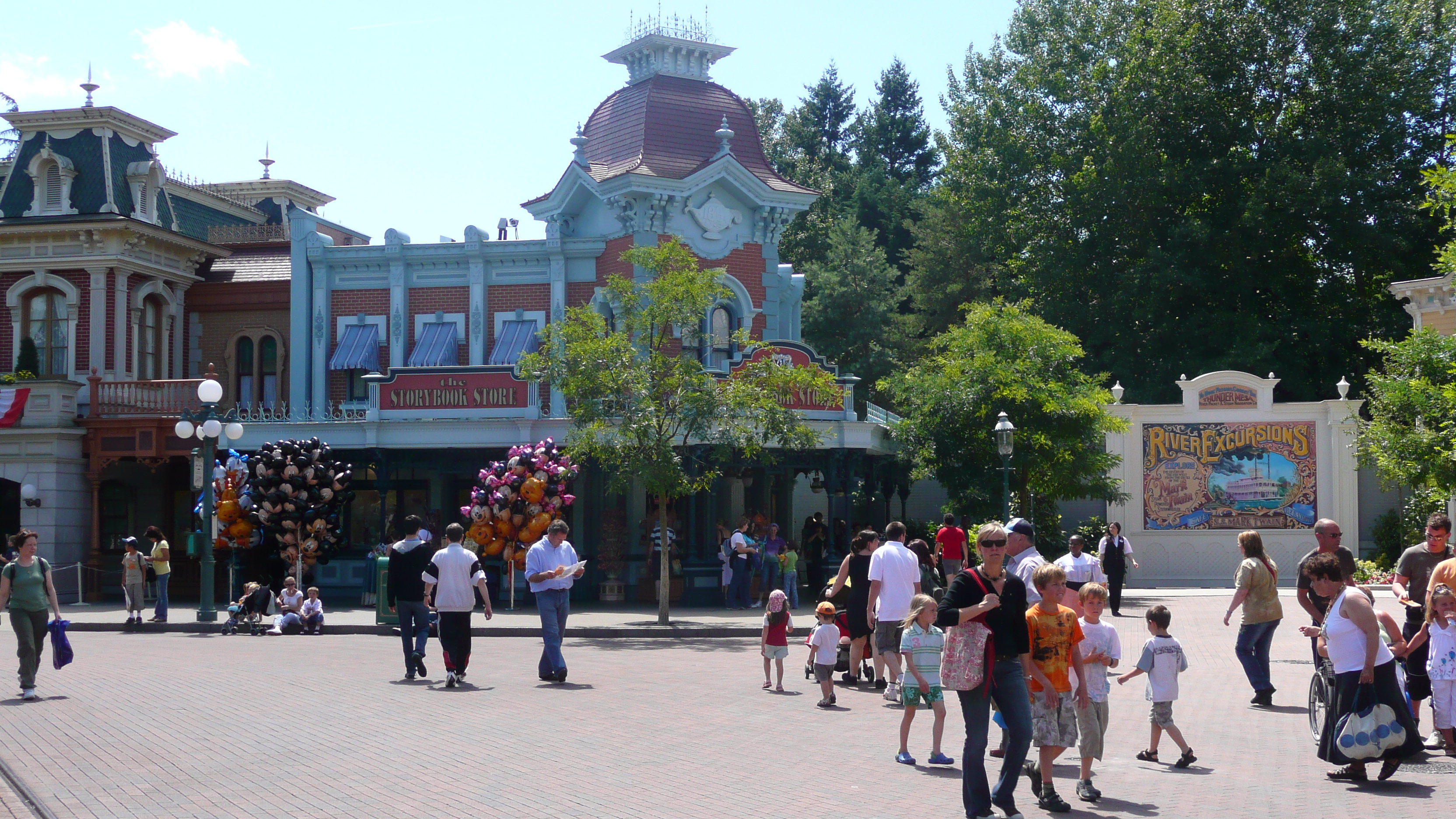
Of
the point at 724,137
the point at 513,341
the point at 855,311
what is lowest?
the point at 513,341

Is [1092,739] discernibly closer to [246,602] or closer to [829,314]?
[246,602]

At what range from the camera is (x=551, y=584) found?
1365 centimetres

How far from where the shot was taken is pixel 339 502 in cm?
2462

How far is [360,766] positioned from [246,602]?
12.6 metres

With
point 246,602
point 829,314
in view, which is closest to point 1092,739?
point 246,602

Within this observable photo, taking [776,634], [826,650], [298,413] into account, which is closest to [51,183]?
[298,413]

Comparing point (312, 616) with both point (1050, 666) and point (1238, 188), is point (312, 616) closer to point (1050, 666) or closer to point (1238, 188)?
point (1050, 666)

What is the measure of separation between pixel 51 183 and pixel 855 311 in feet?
75.4

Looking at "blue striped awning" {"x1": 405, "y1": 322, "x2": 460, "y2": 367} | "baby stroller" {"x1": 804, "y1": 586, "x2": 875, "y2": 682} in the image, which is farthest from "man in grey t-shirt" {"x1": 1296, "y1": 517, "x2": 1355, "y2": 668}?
"blue striped awning" {"x1": 405, "y1": 322, "x2": 460, "y2": 367}

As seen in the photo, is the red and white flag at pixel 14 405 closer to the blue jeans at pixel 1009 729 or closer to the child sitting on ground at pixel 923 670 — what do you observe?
the child sitting on ground at pixel 923 670

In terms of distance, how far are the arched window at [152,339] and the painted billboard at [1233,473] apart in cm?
2207

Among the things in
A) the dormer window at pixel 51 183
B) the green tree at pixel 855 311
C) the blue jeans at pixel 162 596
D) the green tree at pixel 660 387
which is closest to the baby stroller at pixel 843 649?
the green tree at pixel 660 387

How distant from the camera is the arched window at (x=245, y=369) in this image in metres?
31.7

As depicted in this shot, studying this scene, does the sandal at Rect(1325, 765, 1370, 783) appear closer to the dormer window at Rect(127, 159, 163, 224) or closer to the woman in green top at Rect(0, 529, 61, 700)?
the woman in green top at Rect(0, 529, 61, 700)
